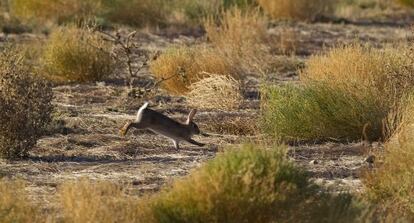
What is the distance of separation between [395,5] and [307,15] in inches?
280

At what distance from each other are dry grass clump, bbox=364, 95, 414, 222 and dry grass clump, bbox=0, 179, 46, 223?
9.17 feet

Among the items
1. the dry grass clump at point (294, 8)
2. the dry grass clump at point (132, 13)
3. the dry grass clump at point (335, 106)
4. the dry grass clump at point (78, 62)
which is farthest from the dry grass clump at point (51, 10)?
the dry grass clump at point (335, 106)

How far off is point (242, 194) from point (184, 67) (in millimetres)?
10705

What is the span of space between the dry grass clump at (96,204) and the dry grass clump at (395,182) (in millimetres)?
2218

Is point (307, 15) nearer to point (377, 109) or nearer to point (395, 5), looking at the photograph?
point (395, 5)

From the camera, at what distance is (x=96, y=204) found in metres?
8.35


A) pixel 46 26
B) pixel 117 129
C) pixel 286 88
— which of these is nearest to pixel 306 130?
pixel 286 88

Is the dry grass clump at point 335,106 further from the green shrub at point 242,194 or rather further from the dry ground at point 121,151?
the green shrub at point 242,194

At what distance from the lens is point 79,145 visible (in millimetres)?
13891

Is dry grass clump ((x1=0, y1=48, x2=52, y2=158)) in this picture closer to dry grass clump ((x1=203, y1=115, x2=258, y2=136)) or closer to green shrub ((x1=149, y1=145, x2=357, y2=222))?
dry grass clump ((x1=203, y1=115, x2=258, y2=136))

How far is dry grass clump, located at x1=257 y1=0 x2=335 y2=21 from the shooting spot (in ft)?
109

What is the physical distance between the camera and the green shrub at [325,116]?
1433 centimetres

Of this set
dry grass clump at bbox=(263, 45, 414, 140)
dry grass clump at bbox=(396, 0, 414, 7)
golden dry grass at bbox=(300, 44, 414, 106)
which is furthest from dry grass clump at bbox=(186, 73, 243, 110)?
dry grass clump at bbox=(396, 0, 414, 7)

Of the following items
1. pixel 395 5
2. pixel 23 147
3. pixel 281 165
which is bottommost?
pixel 395 5
